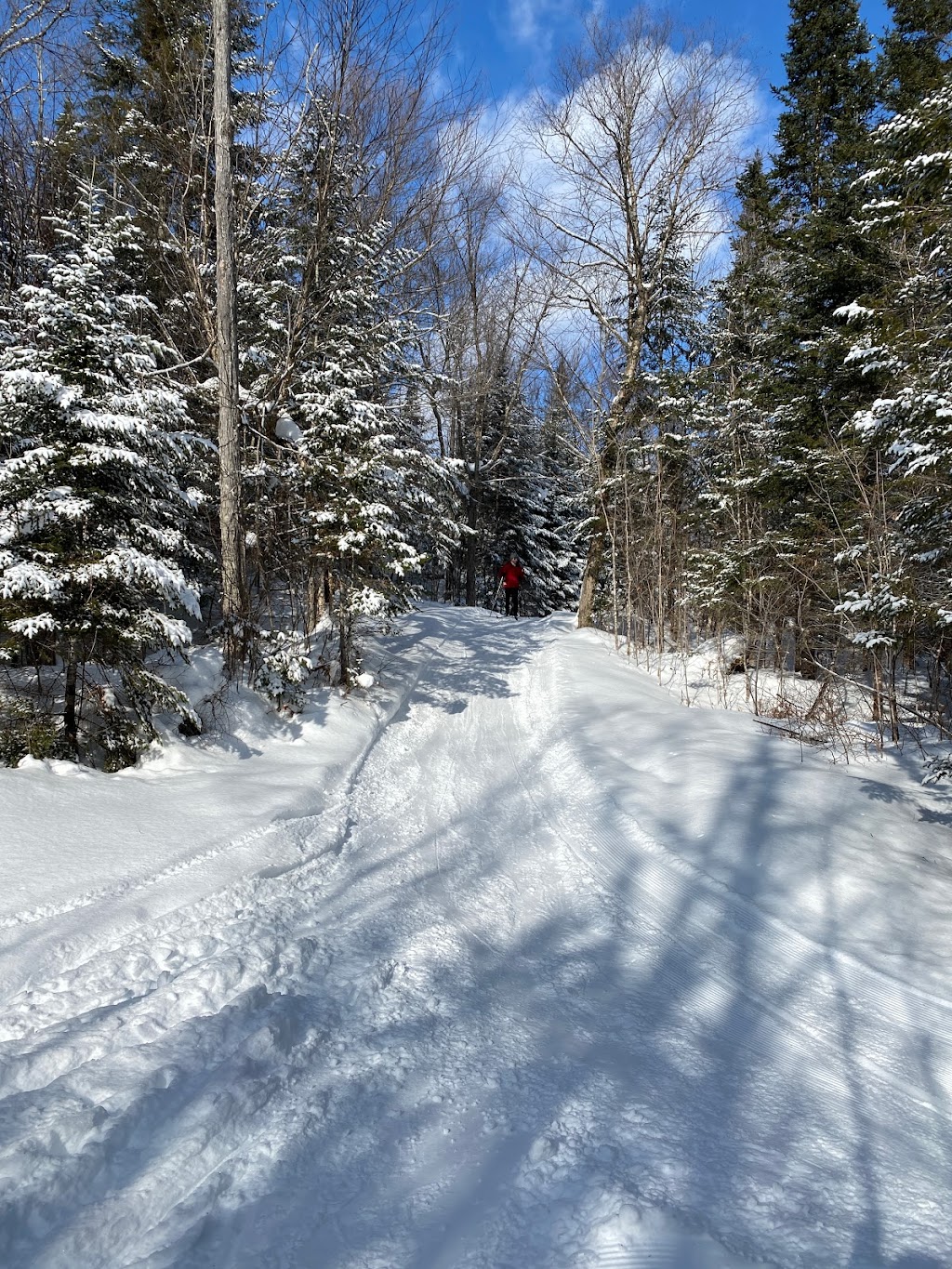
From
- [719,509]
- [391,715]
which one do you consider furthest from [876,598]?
[719,509]

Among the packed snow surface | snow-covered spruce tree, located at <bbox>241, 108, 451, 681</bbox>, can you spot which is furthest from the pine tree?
snow-covered spruce tree, located at <bbox>241, 108, 451, 681</bbox>

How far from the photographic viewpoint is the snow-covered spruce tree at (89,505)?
188 inches

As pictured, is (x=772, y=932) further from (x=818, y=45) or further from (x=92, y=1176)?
(x=818, y=45)

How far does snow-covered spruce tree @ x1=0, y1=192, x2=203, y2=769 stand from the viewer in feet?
15.6

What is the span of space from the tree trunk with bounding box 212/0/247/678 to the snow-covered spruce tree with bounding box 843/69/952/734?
5.90m

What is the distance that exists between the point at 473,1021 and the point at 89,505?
439 cm

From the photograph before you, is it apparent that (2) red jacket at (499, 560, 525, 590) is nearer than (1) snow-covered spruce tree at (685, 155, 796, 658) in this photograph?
No

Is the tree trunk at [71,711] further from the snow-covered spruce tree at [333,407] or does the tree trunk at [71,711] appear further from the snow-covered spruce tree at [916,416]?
the snow-covered spruce tree at [916,416]

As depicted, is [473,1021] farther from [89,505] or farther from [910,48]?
[910,48]

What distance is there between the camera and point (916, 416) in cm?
429

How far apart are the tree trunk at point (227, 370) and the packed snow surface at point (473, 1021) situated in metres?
1.94

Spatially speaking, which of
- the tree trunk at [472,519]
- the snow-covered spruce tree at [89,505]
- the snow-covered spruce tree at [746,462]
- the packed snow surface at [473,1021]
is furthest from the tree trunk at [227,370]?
the tree trunk at [472,519]

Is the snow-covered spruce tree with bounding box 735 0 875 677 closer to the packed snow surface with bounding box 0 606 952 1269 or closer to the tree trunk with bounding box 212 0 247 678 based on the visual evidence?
the packed snow surface with bounding box 0 606 952 1269

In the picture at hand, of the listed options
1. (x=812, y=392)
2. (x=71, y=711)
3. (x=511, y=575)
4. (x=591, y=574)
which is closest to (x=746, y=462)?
(x=812, y=392)
